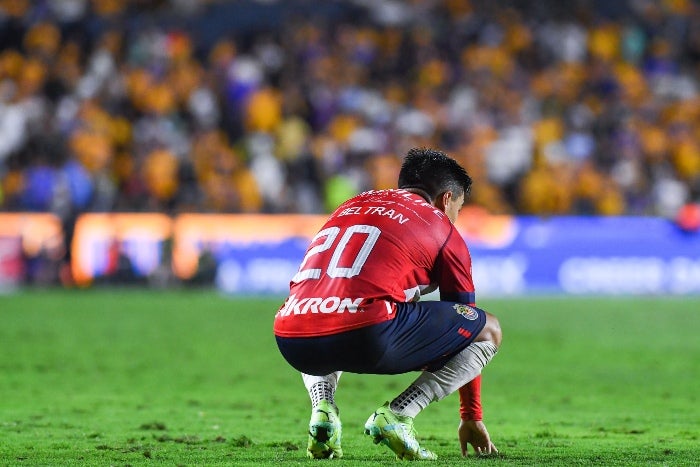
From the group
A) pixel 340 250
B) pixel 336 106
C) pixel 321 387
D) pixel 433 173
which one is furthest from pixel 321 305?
pixel 336 106

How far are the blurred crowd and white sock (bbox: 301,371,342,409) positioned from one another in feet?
49.1

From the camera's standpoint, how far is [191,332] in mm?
14383

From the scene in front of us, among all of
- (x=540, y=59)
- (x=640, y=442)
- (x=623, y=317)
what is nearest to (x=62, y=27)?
(x=540, y=59)

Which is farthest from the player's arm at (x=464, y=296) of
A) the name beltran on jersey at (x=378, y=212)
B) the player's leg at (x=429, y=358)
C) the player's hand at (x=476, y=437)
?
the name beltran on jersey at (x=378, y=212)

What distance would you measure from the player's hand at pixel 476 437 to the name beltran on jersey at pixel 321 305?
0.94m

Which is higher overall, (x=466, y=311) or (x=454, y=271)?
(x=454, y=271)

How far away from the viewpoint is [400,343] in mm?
5852

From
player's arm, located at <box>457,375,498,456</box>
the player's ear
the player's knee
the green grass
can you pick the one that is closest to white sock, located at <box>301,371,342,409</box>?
the green grass

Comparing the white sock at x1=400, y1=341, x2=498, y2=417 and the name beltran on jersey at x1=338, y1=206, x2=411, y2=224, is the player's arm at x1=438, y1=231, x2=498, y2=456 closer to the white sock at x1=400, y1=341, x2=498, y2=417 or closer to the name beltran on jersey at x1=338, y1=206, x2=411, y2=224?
the white sock at x1=400, y1=341, x2=498, y2=417

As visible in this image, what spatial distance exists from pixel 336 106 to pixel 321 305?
17.9 metres

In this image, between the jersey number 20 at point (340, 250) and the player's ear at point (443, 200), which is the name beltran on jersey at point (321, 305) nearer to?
the jersey number 20 at point (340, 250)

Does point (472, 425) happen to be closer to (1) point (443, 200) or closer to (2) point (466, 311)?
(2) point (466, 311)

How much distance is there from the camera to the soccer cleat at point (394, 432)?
5793 mm

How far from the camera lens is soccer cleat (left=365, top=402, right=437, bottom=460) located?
19.0 ft
